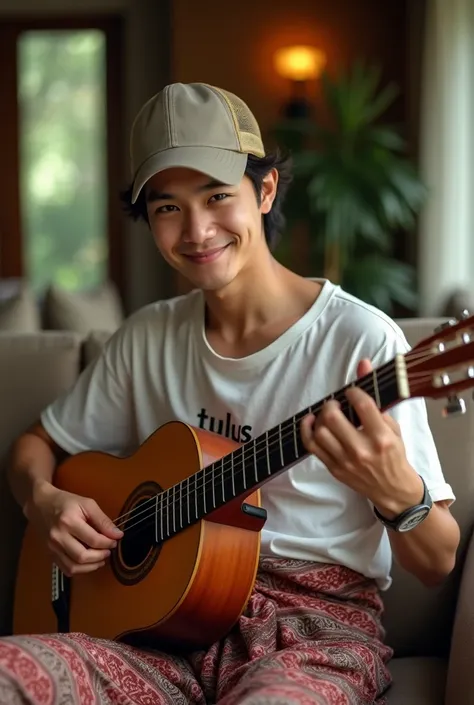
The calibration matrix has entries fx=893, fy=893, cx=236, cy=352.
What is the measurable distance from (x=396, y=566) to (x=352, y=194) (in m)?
2.79

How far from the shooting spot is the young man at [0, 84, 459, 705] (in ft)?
3.45

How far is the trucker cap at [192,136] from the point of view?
1.31 m

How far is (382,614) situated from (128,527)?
45 cm

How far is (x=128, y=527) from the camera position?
4.43ft

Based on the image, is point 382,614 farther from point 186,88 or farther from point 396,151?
point 396,151

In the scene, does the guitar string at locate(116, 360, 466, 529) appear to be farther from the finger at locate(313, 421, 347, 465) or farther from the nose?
the nose

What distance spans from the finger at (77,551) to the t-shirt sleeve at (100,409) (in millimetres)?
243

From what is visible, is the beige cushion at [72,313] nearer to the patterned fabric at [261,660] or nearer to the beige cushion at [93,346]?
the beige cushion at [93,346]

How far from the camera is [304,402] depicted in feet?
4.30

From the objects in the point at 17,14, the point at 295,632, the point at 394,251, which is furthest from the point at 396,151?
the point at 295,632

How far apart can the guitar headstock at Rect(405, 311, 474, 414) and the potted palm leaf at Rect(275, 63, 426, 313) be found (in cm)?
307

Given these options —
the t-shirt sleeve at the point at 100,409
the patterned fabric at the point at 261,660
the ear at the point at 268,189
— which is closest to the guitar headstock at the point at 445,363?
the patterned fabric at the point at 261,660

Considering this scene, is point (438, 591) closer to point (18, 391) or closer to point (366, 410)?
point (366, 410)

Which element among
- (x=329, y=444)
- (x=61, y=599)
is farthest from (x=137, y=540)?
(x=329, y=444)
